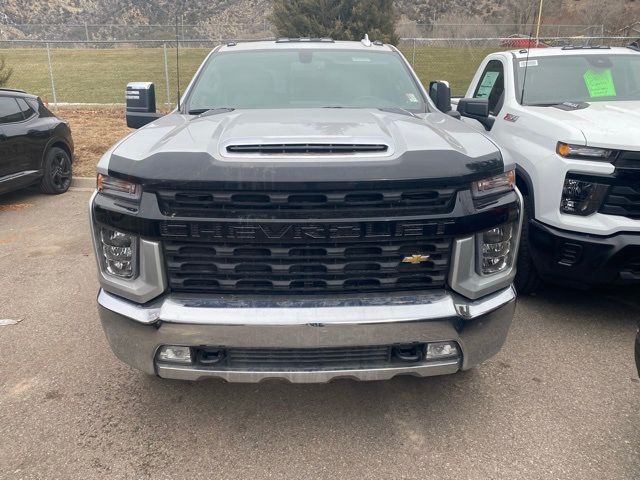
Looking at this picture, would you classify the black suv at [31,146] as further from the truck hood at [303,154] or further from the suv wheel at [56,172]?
the truck hood at [303,154]

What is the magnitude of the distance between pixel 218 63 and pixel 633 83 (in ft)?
12.7

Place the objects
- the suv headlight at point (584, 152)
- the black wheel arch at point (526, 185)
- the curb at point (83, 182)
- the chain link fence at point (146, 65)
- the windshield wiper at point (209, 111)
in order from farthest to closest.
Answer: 1. the chain link fence at point (146, 65)
2. the curb at point (83, 182)
3. the black wheel arch at point (526, 185)
4. the suv headlight at point (584, 152)
5. the windshield wiper at point (209, 111)

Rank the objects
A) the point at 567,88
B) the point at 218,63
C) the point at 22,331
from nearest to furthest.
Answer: the point at 22,331, the point at 218,63, the point at 567,88

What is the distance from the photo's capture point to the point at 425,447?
2.83 m

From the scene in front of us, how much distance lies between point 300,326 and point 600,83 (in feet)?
14.1

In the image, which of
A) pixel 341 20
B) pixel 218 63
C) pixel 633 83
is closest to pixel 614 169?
pixel 633 83

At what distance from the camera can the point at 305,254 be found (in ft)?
8.39

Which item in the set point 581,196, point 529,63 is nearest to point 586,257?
point 581,196

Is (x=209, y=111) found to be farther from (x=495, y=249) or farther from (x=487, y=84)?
(x=487, y=84)

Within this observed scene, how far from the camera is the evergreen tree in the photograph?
16.1 metres

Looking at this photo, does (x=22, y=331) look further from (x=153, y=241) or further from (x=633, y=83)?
(x=633, y=83)

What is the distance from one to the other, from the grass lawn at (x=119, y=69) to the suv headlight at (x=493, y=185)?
1443 centimetres

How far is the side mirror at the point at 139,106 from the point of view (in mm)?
4164

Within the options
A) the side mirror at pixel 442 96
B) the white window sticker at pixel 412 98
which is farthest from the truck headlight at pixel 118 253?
the side mirror at pixel 442 96
